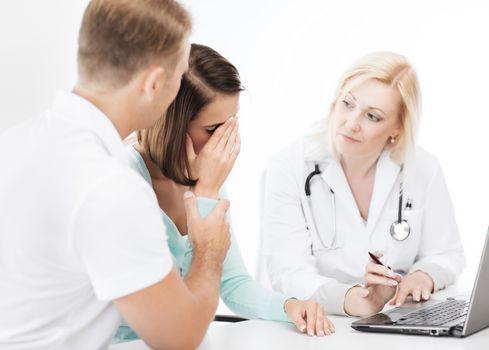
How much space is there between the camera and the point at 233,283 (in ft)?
6.73

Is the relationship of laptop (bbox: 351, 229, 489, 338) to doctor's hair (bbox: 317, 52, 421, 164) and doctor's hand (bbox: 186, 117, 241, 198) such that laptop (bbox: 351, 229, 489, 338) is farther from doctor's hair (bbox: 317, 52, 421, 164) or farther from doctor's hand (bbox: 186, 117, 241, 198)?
doctor's hair (bbox: 317, 52, 421, 164)

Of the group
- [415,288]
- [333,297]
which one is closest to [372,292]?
[333,297]

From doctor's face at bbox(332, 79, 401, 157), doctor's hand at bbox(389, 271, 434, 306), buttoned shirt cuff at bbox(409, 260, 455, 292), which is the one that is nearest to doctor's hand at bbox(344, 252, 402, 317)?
doctor's hand at bbox(389, 271, 434, 306)

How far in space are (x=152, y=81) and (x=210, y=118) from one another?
24.0 inches

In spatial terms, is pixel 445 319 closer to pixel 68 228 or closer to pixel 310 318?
pixel 310 318

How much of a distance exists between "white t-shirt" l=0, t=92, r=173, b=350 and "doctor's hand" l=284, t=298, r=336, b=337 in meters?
0.53

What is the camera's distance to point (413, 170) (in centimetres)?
265

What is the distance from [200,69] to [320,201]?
79cm

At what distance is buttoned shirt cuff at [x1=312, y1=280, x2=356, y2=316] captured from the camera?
1963 millimetres

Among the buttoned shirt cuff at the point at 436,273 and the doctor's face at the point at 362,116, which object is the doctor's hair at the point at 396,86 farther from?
the buttoned shirt cuff at the point at 436,273

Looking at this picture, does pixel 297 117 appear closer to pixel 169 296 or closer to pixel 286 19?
pixel 286 19

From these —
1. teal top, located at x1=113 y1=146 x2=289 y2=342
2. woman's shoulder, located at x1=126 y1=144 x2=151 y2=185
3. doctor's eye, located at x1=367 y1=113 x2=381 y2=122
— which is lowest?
teal top, located at x1=113 y1=146 x2=289 y2=342

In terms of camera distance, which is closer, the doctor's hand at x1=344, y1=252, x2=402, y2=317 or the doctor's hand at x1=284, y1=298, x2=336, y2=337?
the doctor's hand at x1=284, y1=298, x2=336, y2=337

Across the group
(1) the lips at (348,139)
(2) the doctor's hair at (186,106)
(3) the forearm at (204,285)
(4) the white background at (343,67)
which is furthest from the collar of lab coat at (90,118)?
(4) the white background at (343,67)
